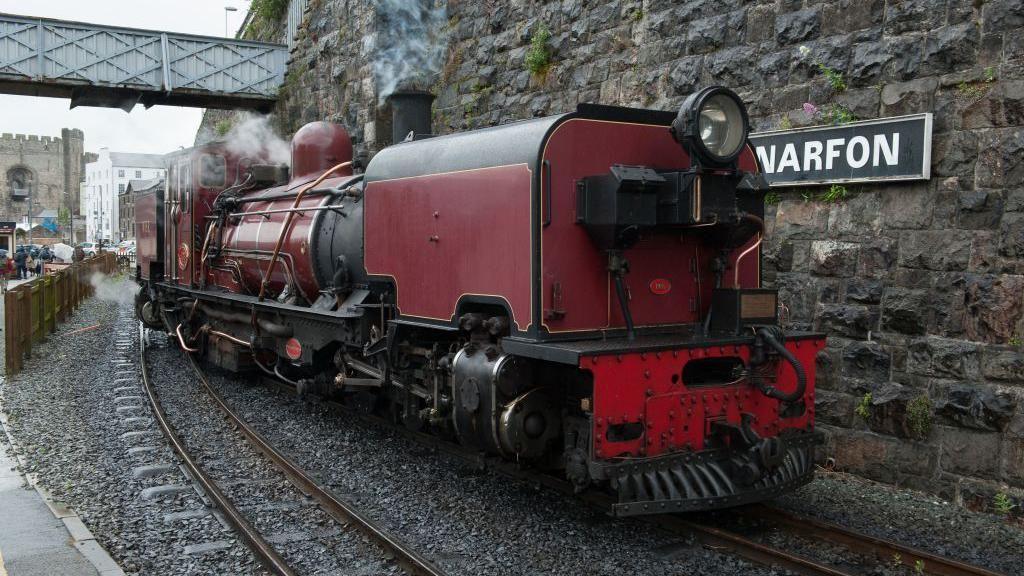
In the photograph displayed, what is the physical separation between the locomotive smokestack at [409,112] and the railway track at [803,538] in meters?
4.22

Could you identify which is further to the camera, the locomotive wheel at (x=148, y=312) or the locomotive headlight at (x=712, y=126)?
the locomotive wheel at (x=148, y=312)

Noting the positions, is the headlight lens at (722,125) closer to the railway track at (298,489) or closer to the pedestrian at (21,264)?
the railway track at (298,489)

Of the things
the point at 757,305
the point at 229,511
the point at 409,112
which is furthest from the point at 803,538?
the point at 409,112

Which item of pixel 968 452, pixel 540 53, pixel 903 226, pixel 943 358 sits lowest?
pixel 968 452

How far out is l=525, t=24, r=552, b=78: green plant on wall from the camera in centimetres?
953

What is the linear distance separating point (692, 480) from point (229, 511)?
9.81 feet

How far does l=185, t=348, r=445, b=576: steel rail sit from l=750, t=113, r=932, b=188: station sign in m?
3.49

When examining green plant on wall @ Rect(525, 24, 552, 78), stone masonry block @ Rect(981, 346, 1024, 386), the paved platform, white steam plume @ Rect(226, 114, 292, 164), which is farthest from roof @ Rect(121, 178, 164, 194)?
stone masonry block @ Rect(981, 346, 1024, 386)

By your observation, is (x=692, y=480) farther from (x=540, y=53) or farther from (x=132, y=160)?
(x=132, y=160)

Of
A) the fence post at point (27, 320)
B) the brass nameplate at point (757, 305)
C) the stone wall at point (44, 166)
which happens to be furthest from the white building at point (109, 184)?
the brass nameplate at point (757, 305)

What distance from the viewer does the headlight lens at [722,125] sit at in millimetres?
4727

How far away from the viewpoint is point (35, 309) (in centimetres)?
1259

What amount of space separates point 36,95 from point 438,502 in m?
14.4

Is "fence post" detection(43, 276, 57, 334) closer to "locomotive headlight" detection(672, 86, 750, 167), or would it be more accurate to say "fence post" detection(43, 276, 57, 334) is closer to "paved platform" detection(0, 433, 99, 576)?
"paved platform" detection(0, 433, 99, 576)
